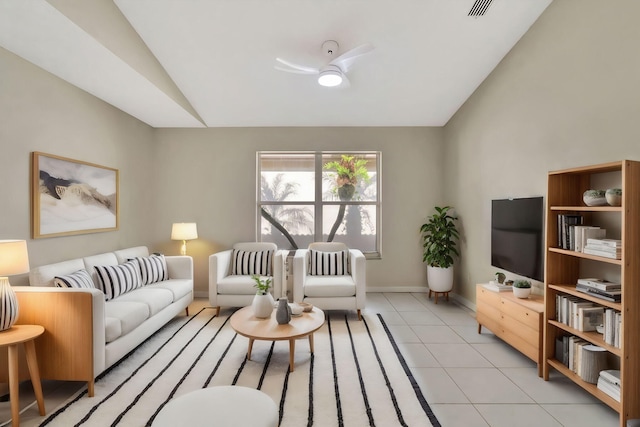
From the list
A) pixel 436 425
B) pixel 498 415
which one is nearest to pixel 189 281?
pixel 436 425

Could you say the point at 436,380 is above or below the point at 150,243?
below

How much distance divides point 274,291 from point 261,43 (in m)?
2.94

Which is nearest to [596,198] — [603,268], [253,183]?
[603,268]

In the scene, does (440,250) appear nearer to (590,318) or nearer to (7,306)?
(590,318)

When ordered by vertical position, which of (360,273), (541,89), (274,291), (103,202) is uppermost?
(541,89)

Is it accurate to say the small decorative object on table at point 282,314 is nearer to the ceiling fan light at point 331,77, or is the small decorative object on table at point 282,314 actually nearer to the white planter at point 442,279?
the ceiling fan light at point 331,77

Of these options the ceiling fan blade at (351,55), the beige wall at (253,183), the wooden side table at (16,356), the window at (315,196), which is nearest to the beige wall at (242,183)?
the beige wall at (253,183)

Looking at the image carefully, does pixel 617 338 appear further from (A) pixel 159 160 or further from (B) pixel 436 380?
(A) pixel 159 160

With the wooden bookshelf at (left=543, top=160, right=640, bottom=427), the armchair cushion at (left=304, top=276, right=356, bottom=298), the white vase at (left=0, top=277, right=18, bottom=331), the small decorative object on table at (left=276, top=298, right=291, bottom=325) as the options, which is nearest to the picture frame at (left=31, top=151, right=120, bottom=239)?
the white vase at (left=0, top=277, right=18, bottom=331)

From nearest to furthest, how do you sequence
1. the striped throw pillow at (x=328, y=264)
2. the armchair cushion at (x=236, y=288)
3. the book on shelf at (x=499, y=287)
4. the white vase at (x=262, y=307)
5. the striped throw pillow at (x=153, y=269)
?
the white vase at (x=262, y=307)
the book on shelf at (x=499, y=287)
the striped throw pillow at (x=153, y=269)
the armchair cushion at (x=236, y=288)
the striped throw pillow at (x=328, y=264)

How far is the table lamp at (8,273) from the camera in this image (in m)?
2.24

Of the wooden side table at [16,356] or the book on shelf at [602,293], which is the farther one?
the book on shelf at [602,293]

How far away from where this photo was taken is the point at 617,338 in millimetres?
2184

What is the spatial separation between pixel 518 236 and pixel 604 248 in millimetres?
1212
